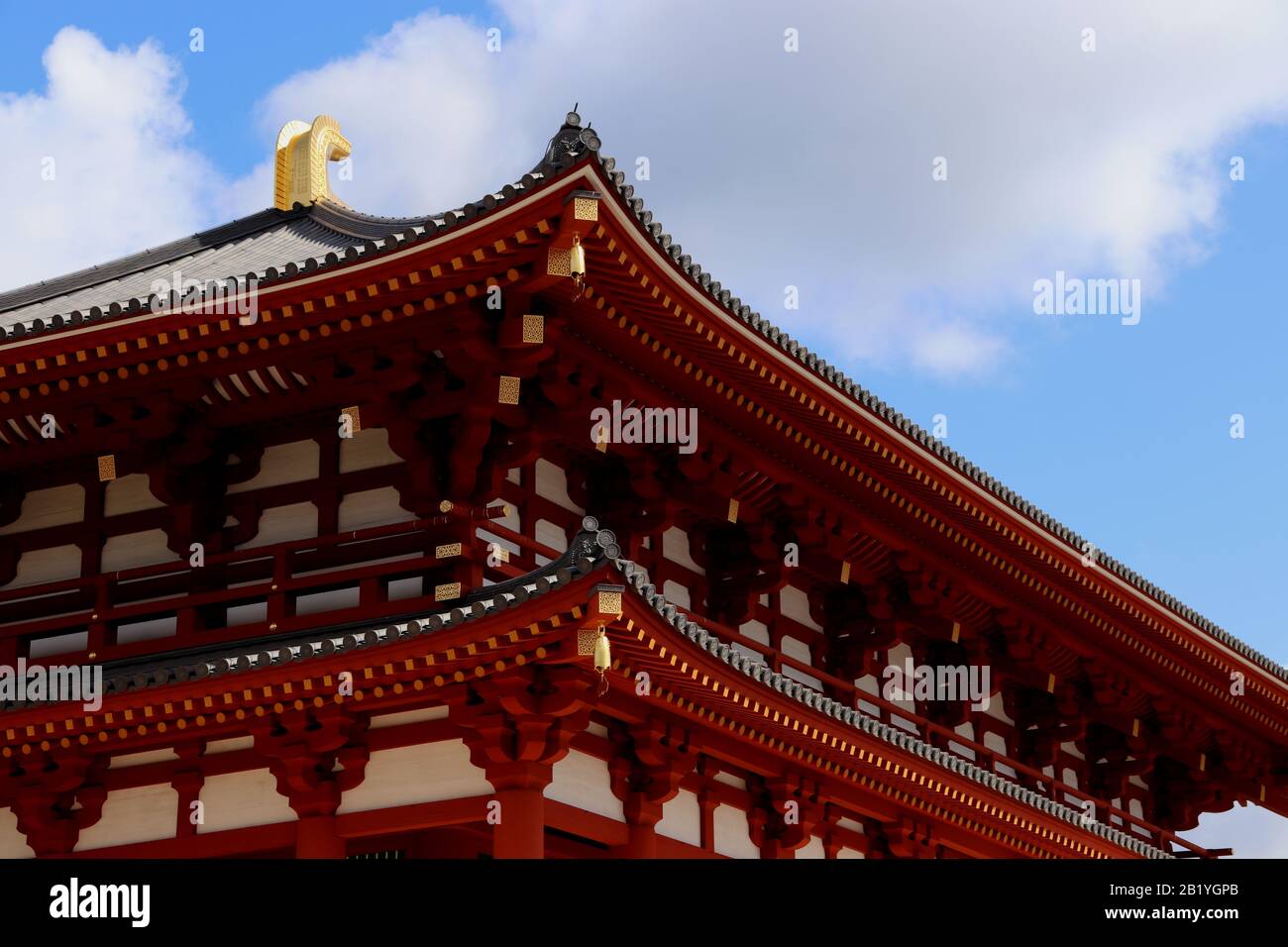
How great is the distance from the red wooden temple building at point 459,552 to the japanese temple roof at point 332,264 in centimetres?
6

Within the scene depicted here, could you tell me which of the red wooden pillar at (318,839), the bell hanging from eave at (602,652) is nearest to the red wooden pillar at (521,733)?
the bell hanging from eave at (602,652)

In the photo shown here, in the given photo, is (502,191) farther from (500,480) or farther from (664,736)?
(664,736)

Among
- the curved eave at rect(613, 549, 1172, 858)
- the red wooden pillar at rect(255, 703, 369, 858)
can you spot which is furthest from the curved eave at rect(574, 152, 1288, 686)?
the red wooden pillar at rect(255, 703, 369, 858)

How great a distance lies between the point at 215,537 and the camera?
57.6 feet

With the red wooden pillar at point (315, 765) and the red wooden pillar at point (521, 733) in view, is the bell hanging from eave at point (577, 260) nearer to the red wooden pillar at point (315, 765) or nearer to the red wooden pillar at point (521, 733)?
the red wooden pillar at point (521, 733)

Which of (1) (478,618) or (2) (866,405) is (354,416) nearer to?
(1) (478,618)

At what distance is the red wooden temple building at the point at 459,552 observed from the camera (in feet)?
50.1

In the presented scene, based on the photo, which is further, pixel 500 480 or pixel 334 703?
pixel 500 480

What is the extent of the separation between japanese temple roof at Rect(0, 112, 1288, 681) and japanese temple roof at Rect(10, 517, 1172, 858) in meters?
2.95

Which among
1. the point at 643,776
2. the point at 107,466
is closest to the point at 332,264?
the point at 107,466

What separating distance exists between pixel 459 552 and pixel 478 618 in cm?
171
